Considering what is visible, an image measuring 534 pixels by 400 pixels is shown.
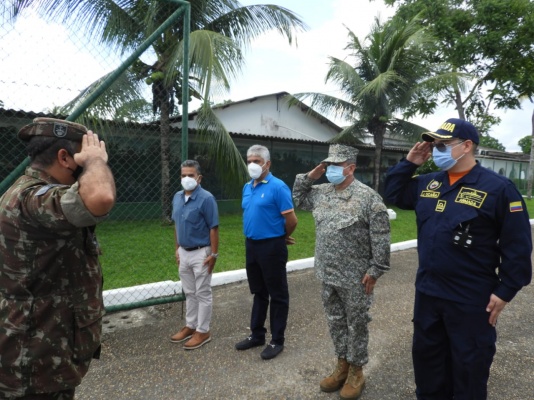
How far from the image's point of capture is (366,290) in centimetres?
258

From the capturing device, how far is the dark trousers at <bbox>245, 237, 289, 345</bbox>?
10.5 ft

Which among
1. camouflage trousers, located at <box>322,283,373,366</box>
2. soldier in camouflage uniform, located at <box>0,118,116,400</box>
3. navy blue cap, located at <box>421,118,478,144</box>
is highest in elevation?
navy blue cap, located at <box>421,118,478,144</box>

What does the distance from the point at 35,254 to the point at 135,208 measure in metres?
5.82

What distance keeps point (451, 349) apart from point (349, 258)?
0.79 metres

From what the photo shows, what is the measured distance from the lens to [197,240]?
3.38 metres

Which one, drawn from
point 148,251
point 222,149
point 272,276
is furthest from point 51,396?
point 222,149

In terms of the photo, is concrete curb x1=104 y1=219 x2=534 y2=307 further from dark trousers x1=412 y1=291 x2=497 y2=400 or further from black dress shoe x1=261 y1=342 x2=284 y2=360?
dark trousers x1=412 y1=291 x2=497 y2=400

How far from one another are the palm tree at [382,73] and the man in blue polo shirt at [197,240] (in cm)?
1038

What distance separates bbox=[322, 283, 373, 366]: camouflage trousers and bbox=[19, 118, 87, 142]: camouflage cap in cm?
189

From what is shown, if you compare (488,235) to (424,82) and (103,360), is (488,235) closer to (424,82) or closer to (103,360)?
(103,360)

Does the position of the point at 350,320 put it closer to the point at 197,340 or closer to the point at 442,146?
the point at 442,146

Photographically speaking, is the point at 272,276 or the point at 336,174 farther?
the point at 272,276

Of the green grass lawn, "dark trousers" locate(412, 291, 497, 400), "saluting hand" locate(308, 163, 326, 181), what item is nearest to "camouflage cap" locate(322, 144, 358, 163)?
"saluting hand" locate(308, 163, 326, 181)

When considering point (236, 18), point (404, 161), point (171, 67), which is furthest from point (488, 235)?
point (236, 18)
